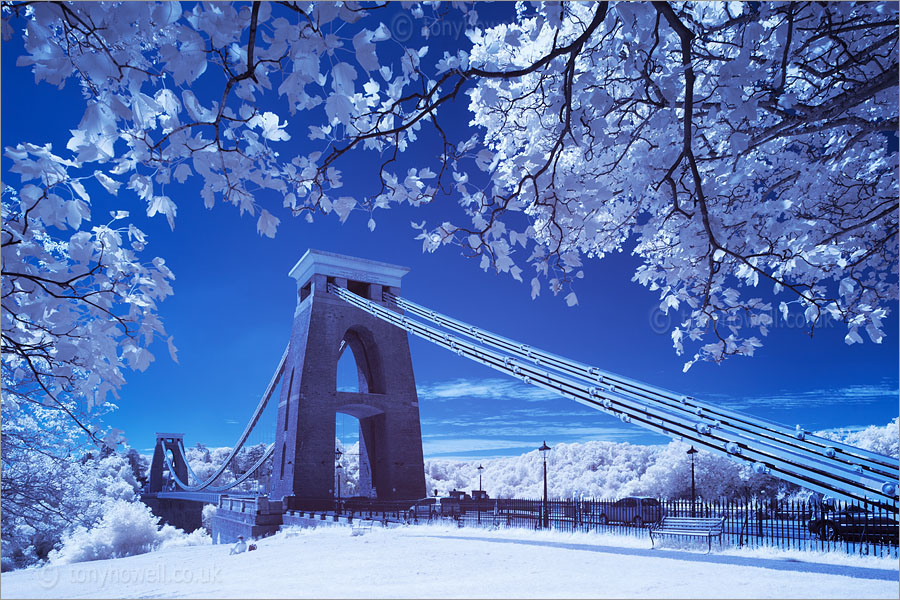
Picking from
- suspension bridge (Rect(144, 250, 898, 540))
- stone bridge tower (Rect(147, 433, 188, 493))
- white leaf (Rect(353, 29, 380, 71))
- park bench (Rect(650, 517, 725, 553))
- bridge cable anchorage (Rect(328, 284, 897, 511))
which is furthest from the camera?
stone bridge tower (Rect(147, 433, 188, 493))

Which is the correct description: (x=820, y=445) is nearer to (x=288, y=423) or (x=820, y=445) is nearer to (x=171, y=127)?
(x=171, y=127)

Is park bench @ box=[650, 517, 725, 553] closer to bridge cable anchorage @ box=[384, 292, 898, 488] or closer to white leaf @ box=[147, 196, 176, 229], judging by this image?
bridge cable anchorage @ box=[384, 292, 898, 488]

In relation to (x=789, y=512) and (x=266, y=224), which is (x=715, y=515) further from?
(x=266, y=224)

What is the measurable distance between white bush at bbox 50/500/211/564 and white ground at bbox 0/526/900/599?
21.5m

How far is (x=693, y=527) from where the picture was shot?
10.8m

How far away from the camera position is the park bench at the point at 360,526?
14574mm

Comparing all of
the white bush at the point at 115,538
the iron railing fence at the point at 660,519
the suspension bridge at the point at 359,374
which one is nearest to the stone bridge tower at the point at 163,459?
the white bush at the point at 115,538

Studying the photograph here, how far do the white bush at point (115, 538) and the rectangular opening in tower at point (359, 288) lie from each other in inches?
710

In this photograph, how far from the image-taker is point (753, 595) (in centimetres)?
553

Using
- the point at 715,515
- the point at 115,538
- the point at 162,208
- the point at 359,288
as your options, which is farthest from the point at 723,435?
the point at 115,538

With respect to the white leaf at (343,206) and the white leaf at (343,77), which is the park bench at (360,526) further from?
the white leaf at (343,77)

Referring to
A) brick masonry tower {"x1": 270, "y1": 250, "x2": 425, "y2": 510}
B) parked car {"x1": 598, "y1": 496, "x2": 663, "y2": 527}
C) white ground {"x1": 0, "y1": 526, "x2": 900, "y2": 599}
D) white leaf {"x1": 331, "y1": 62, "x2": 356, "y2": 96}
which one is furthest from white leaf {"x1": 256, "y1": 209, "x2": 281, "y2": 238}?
brick masonry tower {"x1": 270, "y1": 250, "x2": 425, "y2": 510}

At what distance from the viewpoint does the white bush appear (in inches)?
1130

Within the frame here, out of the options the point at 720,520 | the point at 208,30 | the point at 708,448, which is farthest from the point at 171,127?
the point at 720,520
